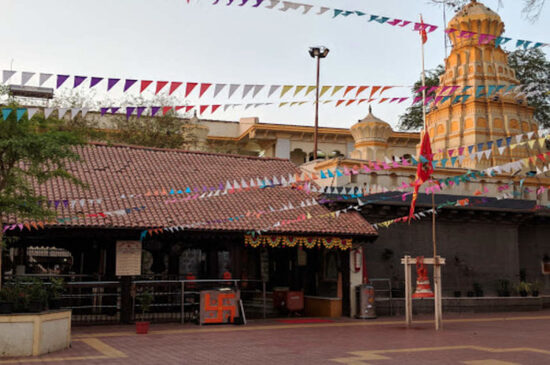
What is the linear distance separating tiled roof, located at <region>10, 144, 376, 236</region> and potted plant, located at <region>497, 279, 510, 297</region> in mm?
6562

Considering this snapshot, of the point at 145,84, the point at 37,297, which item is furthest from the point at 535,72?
the point at 37,297

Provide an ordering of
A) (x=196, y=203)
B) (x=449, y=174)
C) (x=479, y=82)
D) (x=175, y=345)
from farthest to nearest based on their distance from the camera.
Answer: (x=479, y=82)
(x=449, y=174)
(x=196, y=203)
(x=175, y=345)

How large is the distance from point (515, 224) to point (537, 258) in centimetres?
245

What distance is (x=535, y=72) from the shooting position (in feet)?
130

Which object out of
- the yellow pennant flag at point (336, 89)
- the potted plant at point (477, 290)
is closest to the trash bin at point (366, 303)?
the potted plant at point (477, 290)

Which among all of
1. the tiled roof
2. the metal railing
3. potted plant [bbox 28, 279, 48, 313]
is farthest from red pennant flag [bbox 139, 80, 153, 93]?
the metal railing

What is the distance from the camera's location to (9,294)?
1170 cm

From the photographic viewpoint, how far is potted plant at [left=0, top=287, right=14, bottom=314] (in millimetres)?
11445

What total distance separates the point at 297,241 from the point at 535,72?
89.6 ft

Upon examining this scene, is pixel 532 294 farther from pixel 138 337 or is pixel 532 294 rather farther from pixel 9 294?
→ pixel 9 294

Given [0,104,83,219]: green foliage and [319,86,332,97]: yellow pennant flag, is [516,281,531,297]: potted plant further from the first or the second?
[0,104,83,219]: green foliage

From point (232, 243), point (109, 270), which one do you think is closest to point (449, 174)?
point (232, 243)

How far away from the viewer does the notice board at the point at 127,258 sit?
17500 mm

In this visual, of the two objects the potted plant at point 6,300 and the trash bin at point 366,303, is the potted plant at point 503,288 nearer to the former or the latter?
the trash bin at point 366,303
